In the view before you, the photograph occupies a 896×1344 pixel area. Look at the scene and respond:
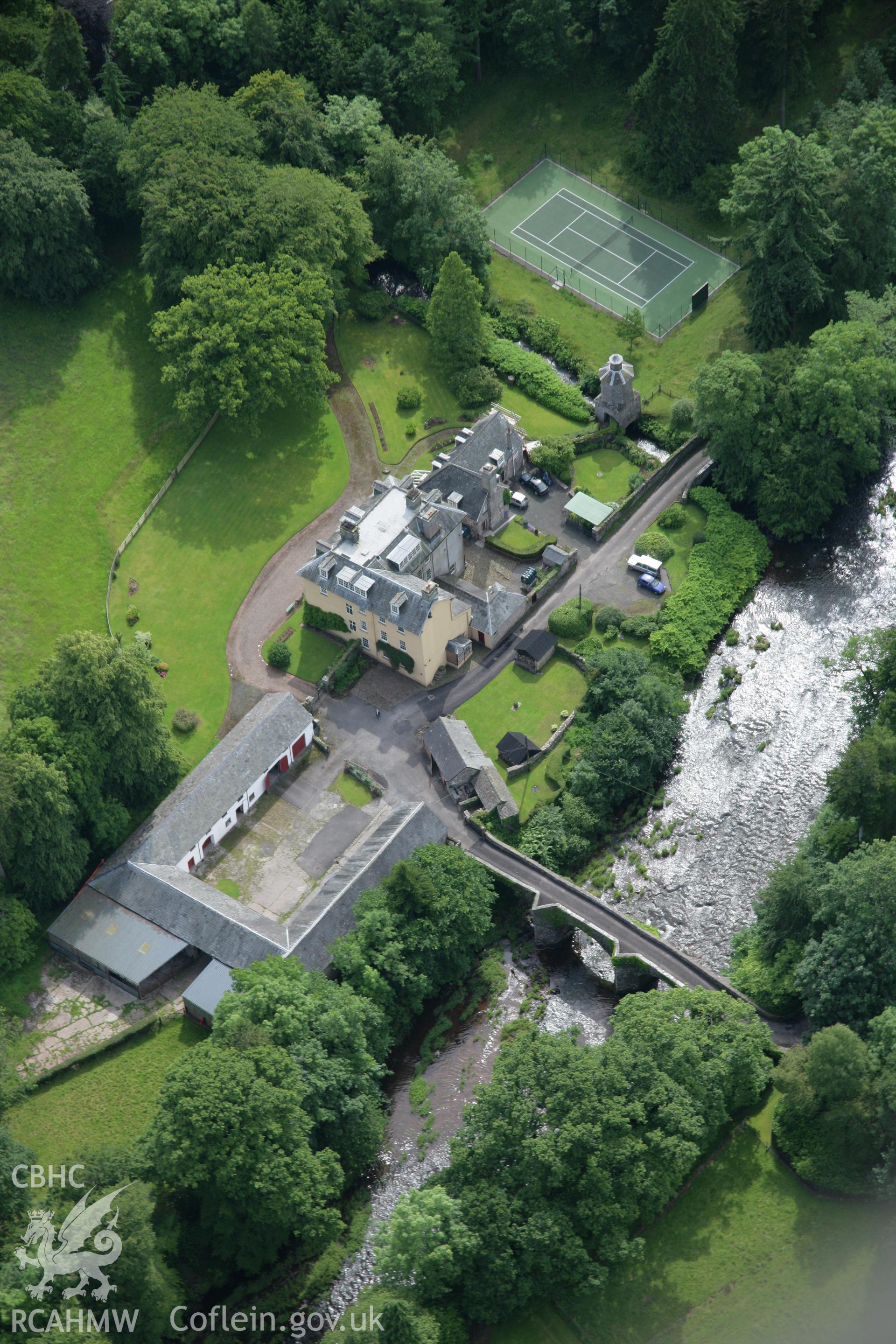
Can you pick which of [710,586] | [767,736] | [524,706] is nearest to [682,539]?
[710,586]

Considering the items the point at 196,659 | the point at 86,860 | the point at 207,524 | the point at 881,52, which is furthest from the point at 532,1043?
the point at 881,52

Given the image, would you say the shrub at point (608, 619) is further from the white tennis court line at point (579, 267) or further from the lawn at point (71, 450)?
the lawn at point (71, 450)

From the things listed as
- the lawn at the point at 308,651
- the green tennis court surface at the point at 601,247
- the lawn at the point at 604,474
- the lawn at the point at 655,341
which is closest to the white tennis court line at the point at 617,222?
A: the green tennis court surface at the point at 601,247

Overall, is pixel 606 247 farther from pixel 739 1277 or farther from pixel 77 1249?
pixel 77 1249

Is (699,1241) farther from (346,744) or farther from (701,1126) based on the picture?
(346,744)

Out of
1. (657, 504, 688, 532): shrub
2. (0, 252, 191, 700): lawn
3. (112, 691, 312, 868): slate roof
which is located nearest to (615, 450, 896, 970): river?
(657, 504, 688, 532): shrub

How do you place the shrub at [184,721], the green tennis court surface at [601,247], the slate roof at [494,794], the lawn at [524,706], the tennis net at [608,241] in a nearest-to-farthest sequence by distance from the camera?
the slate roof at [494,794] < the lawn at [524,706] < the shrub at [184,721] < the green tennis court surface at [601,247] < the tennis net at [608,241]
